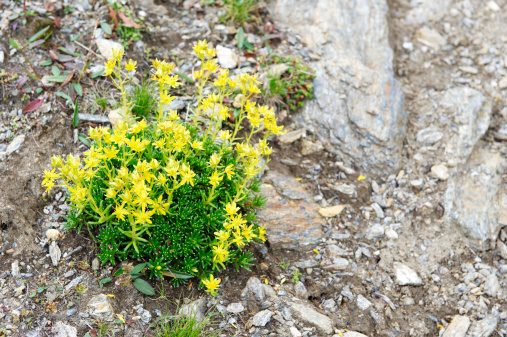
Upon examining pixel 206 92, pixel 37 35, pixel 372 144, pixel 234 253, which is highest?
pixel 37 35

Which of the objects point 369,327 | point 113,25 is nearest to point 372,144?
point 369,327

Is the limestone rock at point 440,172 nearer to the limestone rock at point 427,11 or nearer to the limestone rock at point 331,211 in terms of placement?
the limestone rock at point 331,211

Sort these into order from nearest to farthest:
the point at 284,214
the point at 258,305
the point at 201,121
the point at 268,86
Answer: the point at 258,305, the point at 284,214, the point at 201,121, the point at 268,86

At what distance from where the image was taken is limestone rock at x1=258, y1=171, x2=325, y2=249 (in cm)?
478

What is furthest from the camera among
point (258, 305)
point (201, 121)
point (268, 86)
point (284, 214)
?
point (268, 86)

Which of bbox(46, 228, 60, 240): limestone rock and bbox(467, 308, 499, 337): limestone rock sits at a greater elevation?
bbox(46, 228, 60, 240): limestone rock

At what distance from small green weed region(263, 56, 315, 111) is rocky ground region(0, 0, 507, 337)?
0.15 meters

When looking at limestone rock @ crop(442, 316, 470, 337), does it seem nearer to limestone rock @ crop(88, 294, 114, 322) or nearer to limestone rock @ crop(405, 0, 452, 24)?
limestone rock @ crop(88, 294, 114, 322)

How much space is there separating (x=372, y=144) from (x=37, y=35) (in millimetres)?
4376

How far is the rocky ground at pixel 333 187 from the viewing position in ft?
13.5

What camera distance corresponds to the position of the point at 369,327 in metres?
4.38

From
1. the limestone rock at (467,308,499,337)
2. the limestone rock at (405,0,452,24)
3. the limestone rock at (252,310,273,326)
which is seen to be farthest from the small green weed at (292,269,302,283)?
the limestone rock at (405,0,452,24)

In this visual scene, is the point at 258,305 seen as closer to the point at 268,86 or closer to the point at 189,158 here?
the point at 189,158

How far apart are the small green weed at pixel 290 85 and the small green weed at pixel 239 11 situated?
A: 798mm
